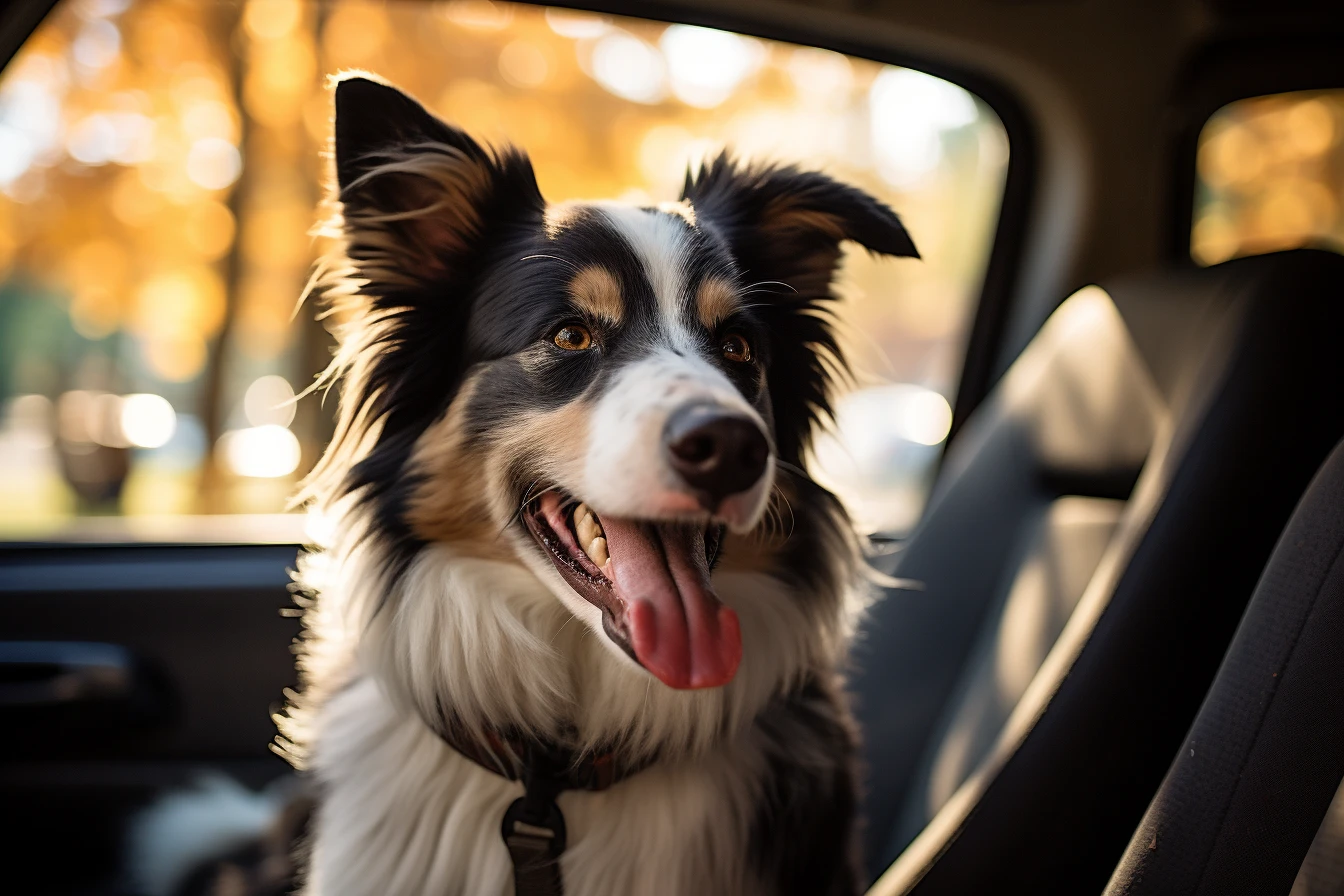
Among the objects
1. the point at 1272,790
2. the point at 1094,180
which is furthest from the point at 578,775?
the point at 1094,180

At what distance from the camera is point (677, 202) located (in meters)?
2.16

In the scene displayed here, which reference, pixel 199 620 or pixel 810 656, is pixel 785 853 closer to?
pixel 810 656

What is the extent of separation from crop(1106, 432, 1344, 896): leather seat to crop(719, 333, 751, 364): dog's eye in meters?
0.91

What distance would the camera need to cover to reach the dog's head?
1609 millimetres

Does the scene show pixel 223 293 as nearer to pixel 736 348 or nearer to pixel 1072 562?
pixel 736 348

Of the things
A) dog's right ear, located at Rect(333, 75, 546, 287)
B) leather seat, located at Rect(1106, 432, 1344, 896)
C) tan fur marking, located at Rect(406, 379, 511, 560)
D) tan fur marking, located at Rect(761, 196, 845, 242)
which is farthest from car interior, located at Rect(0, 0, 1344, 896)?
tan fur marking, located at Rect(406, 379, 511, 560)

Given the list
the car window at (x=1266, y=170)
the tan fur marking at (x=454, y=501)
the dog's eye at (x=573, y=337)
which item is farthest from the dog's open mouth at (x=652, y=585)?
the car window at (x=1266, y=170)

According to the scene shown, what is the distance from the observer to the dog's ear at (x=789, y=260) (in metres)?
2.06

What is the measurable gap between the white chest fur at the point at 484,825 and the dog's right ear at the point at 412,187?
0.82 metres

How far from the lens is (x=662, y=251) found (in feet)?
6.21

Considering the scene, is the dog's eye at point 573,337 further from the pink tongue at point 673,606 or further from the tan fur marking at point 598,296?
the pink tongue at point 673,606

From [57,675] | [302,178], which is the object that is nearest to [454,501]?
[57,675]

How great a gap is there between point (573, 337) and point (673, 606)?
53cm

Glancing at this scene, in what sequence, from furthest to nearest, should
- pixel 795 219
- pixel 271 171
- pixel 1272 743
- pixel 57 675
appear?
pixel 271 171, pixel 57 675, pixel 795 219, pixel 1272 743
